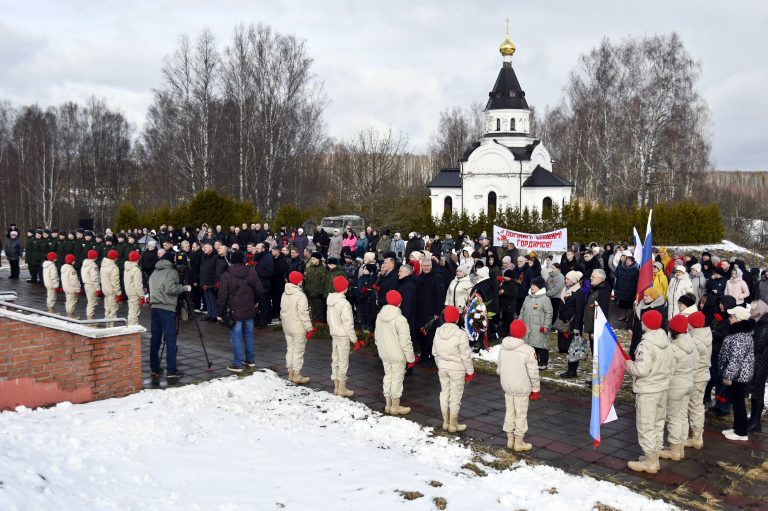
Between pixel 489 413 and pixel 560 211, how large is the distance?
27.6m

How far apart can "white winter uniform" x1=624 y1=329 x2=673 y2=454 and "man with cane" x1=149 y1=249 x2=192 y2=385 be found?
637 cm

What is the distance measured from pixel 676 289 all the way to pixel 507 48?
1489 inches

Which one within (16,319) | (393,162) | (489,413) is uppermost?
(393,162)

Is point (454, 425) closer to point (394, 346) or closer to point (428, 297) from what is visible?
point (394, 346)

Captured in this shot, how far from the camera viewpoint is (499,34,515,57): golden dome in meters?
45.8

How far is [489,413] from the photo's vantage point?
8141 millimetres

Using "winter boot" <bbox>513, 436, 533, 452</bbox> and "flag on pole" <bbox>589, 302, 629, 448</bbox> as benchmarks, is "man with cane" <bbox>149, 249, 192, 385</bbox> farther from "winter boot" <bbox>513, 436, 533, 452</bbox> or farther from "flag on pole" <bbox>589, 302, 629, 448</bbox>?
"flag on pole" <bbox>589, 302, 629, 448</bbox>

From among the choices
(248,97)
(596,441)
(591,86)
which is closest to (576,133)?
(591,86)

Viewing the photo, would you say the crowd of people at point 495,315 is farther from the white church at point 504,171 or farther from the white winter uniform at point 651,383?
the white church at point 504,171

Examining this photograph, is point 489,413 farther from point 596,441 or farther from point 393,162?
point 393,162

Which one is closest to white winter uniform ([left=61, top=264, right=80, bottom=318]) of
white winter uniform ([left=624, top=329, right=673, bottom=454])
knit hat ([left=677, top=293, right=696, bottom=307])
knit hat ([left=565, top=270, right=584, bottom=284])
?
knit hat ([left=565, top=270, right=584, bottom=284])

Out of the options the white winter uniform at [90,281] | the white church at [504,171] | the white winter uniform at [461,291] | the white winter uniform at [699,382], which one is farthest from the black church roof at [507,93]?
the white winter uniform at [699,382]

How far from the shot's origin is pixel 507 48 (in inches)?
1807

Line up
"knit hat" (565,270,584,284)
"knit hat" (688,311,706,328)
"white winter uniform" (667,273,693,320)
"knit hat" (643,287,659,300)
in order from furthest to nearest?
1. "white winter uniform" (667,273,693,320)
2. "knit hat" (565,270,584,284)
3. "knit hat" (643,287,659,300)
4. "knit hat" (688,311,706,328)
